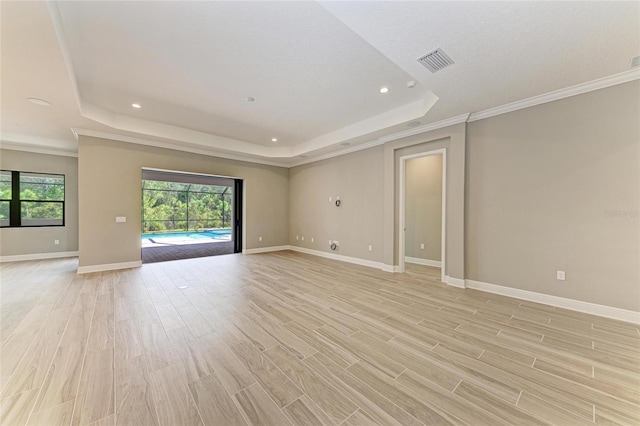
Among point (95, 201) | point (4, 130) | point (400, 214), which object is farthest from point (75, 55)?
point (400, 214)

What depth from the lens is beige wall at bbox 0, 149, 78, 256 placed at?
588 cm

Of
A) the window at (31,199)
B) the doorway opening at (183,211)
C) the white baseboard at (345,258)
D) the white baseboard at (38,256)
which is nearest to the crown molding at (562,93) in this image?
the white baseboard at (345,258)

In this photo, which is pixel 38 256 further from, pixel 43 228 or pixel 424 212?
pixel 424 212

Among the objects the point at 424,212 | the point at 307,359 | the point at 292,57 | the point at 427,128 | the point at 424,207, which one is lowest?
the point at 307,359

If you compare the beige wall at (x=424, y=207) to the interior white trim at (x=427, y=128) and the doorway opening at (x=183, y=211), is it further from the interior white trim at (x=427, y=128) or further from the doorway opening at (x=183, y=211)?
the doorway opening at (x=183, y=211)

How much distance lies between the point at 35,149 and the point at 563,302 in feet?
37.2

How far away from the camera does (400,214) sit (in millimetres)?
5109

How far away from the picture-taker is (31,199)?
6113 millimetres

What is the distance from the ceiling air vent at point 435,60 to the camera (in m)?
2.46

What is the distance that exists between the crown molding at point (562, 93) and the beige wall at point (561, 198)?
7 cm

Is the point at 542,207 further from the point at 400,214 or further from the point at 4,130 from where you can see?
the point at 4,130

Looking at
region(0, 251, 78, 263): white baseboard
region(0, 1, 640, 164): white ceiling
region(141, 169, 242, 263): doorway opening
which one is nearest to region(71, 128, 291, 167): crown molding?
region(0, 1, 640, 164): white ceiling

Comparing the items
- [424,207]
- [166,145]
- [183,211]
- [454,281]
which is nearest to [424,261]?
[424,207]

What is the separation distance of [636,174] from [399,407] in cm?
381
